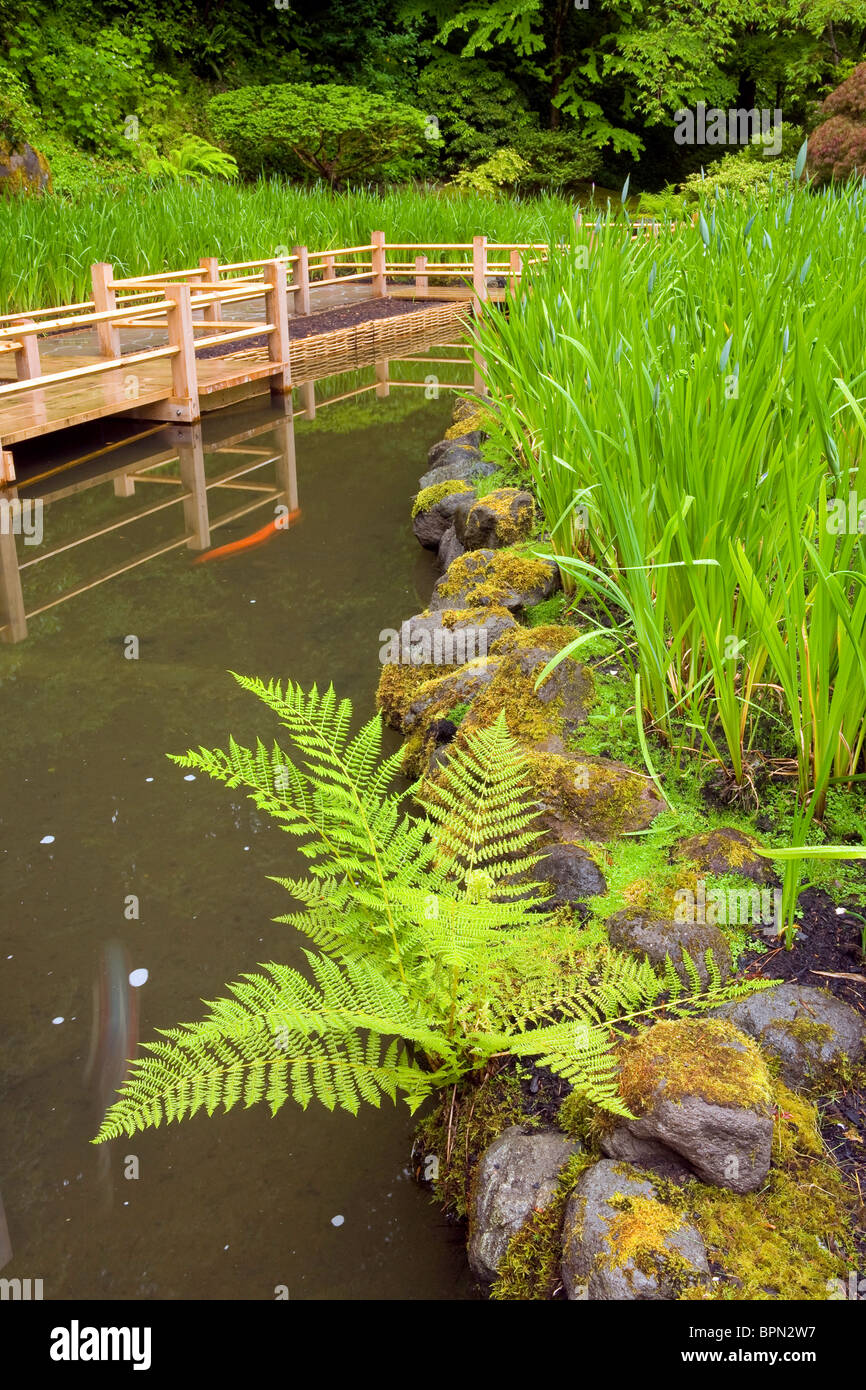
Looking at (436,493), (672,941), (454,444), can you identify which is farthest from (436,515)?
(672,941)

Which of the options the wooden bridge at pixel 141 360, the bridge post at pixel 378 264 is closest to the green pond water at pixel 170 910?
the wooden bridge at pixel 141 360

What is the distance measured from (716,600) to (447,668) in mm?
1281

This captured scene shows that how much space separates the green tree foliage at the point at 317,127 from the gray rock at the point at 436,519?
1195 cm

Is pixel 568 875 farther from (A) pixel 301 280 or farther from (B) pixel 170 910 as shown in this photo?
(A) pixel 301 280

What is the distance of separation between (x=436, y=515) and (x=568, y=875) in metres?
2.73

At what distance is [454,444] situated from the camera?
540 cm

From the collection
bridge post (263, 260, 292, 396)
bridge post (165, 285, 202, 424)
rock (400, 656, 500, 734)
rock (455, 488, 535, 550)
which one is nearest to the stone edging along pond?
rock (400, 656, 500, 734)

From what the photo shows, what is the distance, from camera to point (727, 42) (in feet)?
56.5

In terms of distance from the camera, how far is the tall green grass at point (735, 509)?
1762 mm

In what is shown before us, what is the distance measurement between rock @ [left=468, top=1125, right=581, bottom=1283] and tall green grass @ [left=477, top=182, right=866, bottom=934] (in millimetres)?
609

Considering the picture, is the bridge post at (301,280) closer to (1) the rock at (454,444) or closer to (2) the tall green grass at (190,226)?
(2) the tall green grass at (190,226)

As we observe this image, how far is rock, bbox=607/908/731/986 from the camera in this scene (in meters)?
1.72

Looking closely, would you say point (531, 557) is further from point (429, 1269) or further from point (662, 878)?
point (429, 1269)

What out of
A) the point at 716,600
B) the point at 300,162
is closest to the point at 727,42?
the point at 300,162
